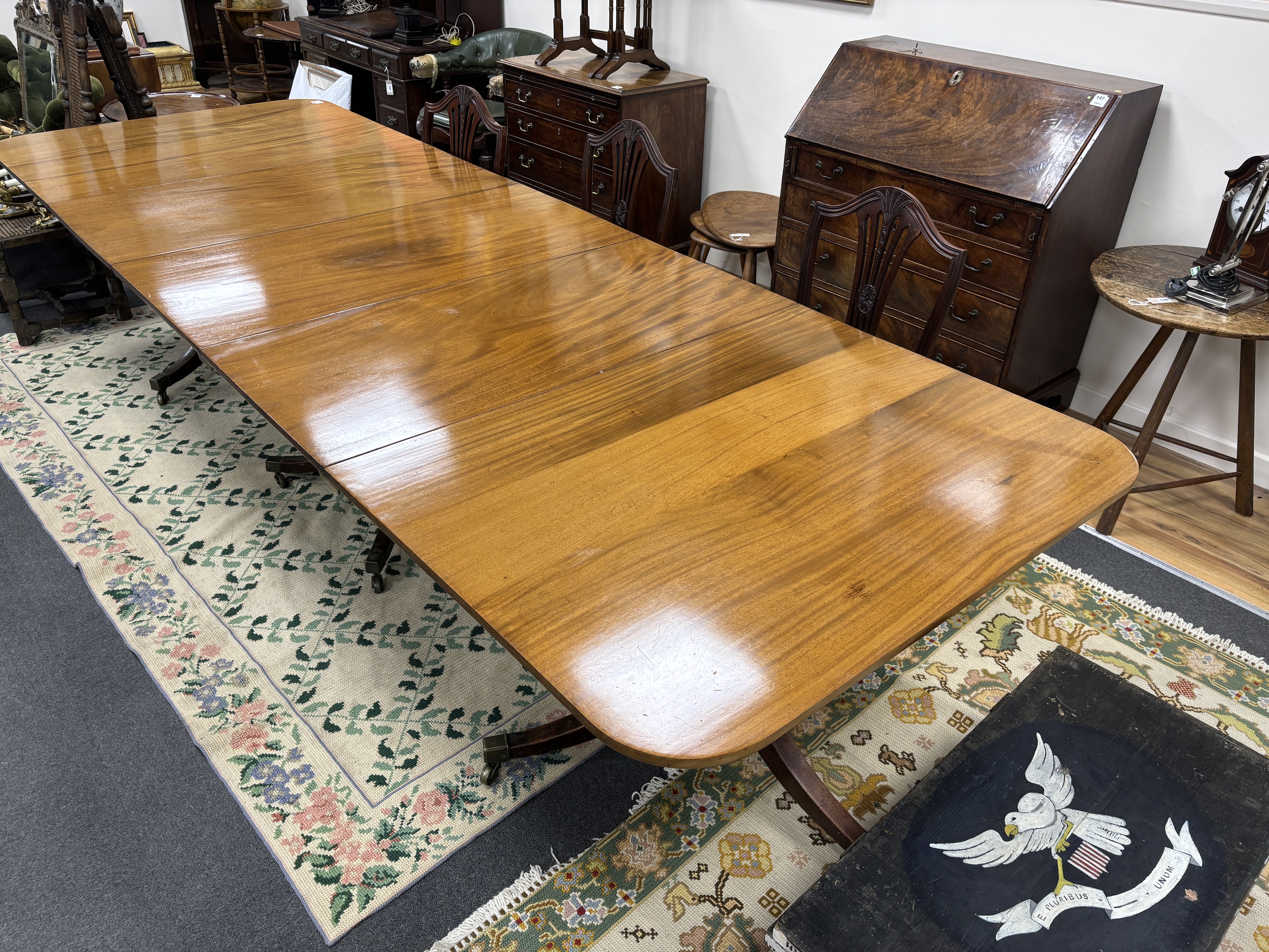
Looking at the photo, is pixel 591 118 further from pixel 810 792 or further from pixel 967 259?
pixel 810 792

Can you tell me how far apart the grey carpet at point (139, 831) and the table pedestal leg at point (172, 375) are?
988mm

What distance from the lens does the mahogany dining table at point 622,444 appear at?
104cm

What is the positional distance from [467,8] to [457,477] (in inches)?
164

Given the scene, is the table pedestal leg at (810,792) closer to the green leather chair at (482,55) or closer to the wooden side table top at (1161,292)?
the wooden side table top at (1161,292)

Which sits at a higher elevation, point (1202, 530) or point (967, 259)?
point (967, 259)

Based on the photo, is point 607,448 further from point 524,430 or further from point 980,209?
point 980,209

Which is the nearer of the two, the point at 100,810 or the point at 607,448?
the point at 607,448

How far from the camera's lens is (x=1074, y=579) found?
2.31 metres

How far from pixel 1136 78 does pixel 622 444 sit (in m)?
2.19

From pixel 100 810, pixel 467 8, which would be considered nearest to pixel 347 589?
pixel 100 810

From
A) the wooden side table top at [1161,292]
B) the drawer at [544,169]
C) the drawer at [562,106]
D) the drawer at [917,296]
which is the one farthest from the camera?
the drawer at [544,169]

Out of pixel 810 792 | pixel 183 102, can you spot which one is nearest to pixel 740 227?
pixel 810 792

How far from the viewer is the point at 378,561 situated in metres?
2.17

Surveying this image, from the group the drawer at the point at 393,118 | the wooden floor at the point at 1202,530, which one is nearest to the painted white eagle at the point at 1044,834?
the wooden floor at the point at 1202,530
